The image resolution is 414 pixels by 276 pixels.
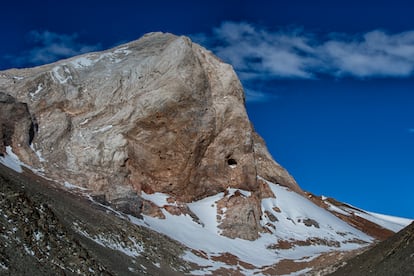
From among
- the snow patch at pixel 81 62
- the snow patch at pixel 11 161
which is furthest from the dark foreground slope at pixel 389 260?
the snow patch at pixel 81 62

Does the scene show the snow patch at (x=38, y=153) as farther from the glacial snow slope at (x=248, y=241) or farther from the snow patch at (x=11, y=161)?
the glacial snow slope at (x=248, y=241)

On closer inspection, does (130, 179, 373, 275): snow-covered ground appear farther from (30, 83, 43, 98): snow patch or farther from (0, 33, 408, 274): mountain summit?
(30, 83, 43, 98): snow patch

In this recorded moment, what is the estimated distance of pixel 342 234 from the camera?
7094cm

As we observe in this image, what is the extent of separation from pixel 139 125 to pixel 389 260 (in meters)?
39.4

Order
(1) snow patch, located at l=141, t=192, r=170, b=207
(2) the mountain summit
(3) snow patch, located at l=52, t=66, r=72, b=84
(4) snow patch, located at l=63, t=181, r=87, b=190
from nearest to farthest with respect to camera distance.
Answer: (4) snow patch, located at l=63, t=181, r=87, b=190 → (2) the mountain summit → (1) snow patch, located at l=141, t=192, r=170, b=207 → (3) snow patch, located at l=52, t=66, r=72, b=84

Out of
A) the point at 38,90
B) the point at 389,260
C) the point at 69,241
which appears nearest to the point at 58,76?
the point at 38,90

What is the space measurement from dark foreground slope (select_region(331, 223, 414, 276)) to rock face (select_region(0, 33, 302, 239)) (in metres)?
26.5

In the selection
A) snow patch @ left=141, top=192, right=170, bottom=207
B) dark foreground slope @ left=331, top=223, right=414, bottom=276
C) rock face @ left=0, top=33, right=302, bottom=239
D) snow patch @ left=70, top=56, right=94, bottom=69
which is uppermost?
snow patch @ left=70, top=56, right=94, bottom=69

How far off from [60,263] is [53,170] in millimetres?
28877

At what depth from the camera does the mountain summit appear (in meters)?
55.0

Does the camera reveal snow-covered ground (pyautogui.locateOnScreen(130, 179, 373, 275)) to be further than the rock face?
No

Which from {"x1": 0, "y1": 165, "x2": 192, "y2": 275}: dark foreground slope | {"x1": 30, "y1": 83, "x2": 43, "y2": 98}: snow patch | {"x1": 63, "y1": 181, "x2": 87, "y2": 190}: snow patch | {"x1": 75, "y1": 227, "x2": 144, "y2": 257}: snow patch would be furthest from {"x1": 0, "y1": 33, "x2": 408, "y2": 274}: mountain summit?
{"x1": 75, "y1": 227, "x2": 144, "y2": 257}: snow patch

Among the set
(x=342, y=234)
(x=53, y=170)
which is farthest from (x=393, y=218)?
(x=53, y=170)

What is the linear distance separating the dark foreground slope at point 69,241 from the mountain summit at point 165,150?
22.0 feet
